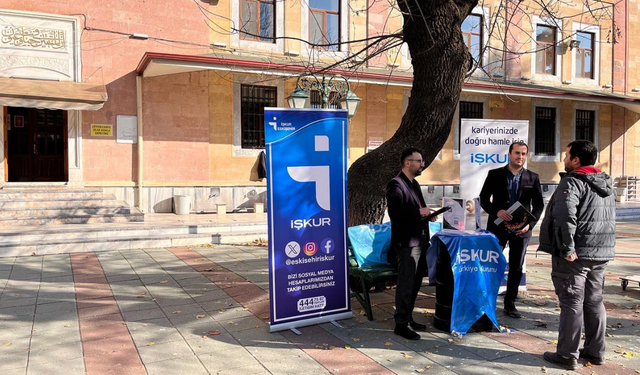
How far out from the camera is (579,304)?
156 inches

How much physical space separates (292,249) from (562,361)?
2.50 metres

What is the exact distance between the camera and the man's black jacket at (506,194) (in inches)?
210

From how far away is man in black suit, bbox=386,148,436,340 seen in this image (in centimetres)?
461

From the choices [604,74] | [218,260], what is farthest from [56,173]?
[604,74]

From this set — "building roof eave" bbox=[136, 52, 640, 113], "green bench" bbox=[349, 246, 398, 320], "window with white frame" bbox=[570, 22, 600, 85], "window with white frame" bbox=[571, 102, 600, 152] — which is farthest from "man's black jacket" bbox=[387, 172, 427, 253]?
"window with white frame" bbox=[570, 22, 600, 85]

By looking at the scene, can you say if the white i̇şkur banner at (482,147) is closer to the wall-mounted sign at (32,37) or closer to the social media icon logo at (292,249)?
the social media icon logo at (292,249)

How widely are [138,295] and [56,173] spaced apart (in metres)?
8.87

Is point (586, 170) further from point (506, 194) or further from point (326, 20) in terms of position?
point (326, 20)

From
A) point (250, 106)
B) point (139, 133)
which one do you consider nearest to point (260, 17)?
point (250, 106)

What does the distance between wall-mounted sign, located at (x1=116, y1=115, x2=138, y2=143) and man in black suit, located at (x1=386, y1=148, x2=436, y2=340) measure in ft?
33.8

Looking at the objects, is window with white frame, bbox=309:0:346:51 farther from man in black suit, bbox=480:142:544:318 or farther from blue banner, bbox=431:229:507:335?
blue banner, bbox=431:229:507:335

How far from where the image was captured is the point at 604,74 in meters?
20.6

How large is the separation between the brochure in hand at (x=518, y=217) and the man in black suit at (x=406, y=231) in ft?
3.43

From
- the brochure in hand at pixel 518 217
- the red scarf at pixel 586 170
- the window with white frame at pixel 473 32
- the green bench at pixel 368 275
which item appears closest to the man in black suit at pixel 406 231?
the green bench at pixel 368 275
